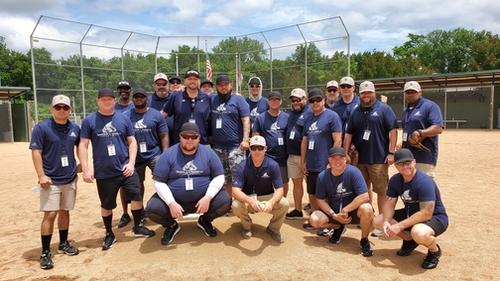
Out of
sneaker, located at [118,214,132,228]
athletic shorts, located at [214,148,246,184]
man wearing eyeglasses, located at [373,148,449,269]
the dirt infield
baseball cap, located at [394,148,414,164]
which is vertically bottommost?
the dirt infield

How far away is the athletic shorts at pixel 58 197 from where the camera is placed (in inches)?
169

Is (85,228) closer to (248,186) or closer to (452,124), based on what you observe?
(248,186)

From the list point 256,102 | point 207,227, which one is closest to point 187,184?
point 207,227

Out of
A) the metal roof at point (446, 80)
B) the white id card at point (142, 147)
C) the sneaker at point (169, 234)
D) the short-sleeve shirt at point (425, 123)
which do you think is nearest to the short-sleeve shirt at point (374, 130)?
the short-sleeve shirt at point (425, 123)

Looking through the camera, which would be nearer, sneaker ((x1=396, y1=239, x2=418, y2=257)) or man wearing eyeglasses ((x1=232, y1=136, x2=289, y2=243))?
sneaker ((x1=396, y1=239, x2=418, y2=257))

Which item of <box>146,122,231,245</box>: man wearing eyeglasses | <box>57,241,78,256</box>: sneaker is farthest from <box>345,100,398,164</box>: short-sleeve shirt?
<box>57,241,78,256</box>: sneaker

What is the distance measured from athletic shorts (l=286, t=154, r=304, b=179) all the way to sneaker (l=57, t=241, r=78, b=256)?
3403mm

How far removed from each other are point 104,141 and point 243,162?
188cm

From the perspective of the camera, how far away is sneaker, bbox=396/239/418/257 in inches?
170

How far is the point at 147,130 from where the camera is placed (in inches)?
214

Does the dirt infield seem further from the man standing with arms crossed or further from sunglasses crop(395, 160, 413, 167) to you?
sunglasses crop(395, 160, 413, 167)

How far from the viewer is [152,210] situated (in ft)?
15.2

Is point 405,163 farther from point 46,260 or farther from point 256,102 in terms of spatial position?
point 46,260

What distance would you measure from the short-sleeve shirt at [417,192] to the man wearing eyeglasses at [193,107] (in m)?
3.05
